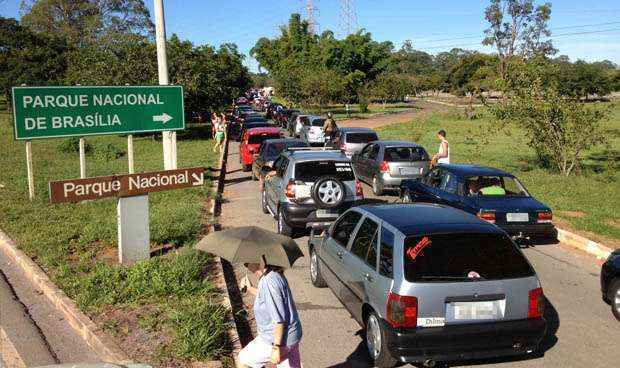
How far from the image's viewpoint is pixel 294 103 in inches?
2313

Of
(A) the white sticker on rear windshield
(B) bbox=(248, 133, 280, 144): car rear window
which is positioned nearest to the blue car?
(A) the white sticker on rear windshield

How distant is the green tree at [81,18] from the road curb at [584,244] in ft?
239

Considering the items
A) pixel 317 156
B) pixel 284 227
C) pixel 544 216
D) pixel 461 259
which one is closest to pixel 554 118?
pixel 544 216

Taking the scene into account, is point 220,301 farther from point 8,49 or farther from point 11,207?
point 8,49

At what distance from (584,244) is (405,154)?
5984mm

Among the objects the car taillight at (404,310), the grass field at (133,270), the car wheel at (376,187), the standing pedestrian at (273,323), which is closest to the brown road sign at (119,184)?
the grass field at (133,270)

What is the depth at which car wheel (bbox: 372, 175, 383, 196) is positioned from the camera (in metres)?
15.6

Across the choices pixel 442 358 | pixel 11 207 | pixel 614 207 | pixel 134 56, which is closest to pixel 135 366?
Result: pixel 442 358

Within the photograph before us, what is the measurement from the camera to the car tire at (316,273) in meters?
8.14

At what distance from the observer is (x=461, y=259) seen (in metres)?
5.37

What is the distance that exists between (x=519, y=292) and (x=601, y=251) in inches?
224

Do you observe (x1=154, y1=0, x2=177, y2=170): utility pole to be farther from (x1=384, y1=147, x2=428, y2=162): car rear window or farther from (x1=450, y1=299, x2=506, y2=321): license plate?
(x1=450, y1=299, x2=506, y2=321): license plate

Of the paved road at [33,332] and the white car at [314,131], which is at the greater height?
the white car at [314,131]

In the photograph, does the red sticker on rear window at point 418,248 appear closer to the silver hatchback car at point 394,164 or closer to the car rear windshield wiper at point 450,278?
the car rear windshield wiper at point 450,278
